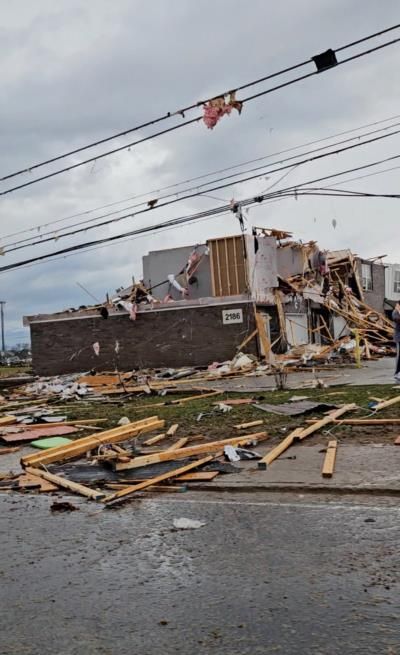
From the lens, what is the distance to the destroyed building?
2919 cm

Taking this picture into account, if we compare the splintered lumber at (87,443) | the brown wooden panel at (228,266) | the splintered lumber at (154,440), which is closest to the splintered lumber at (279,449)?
the splintered lumber at (154,440)

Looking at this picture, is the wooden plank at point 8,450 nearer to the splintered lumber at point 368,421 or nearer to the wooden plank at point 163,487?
the wooden plank at point 163,487

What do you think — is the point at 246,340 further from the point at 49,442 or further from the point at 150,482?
the point at 150,482

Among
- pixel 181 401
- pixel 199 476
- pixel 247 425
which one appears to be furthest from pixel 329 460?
pixel 181 401

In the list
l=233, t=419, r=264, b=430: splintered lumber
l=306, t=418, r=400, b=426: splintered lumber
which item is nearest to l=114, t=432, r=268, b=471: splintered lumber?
l=233, t=419, r=264, b=430: splintered lumber

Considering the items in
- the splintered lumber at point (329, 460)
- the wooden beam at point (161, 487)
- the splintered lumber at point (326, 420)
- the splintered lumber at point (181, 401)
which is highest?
the splintered lumber at point (326, 420)

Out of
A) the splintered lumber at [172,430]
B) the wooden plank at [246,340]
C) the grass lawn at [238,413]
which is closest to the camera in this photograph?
the grass lawn at [238,413]

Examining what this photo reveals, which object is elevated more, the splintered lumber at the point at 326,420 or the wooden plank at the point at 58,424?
the splintered lumber at the point at 326,420

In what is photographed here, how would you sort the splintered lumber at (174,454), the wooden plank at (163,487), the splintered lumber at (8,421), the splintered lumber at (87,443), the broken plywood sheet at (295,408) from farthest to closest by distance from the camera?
the splintered lumber at (8,421) < the broken plywood sheet at (295,408) < the splintered lumber at (87,443) < the splintered lumber at (174,454) < the wooden plank at (163,487)

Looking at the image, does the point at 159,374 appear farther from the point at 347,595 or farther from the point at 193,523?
the point at 347,595

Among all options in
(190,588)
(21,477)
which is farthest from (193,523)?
(21,477)

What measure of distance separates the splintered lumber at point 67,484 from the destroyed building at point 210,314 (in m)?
21.0

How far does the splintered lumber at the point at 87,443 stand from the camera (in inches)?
335

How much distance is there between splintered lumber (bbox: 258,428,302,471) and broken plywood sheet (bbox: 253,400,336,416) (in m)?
1.88
